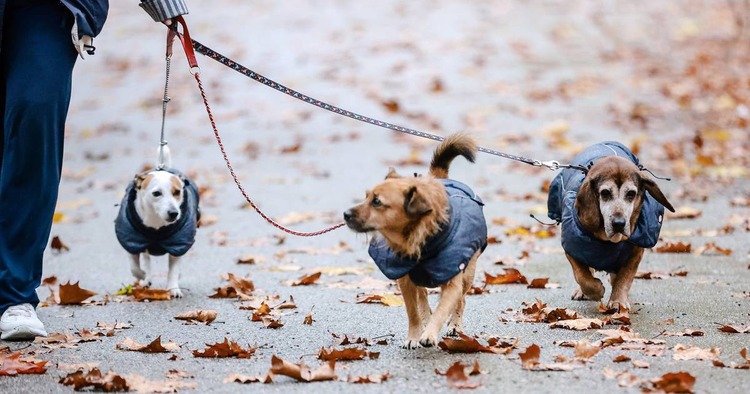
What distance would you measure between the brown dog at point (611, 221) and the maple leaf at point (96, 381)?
8.91 feet

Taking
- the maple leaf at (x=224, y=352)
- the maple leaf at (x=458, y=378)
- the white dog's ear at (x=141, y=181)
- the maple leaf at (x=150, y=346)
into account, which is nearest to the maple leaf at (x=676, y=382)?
the maple leaf at (x=458, y=378)

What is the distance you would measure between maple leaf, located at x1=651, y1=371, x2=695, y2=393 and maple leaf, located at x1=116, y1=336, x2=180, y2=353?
7.81ft

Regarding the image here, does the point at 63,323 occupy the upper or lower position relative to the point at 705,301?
lower

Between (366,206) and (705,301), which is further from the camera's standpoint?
(705,301)

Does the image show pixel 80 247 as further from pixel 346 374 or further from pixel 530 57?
pixel 530 57

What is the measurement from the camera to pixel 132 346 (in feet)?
15.7

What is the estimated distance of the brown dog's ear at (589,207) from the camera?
5340 millimetres

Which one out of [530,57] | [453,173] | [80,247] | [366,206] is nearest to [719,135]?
[453,173]

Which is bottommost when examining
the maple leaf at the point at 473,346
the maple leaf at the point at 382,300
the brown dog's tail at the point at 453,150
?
the maple leaf at the point at 473,346

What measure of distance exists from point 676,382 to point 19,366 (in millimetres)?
2922

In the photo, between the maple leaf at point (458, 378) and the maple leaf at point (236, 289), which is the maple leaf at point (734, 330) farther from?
the maple leaf at point (236, 289)

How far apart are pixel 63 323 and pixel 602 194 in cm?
319

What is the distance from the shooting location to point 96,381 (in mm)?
4074

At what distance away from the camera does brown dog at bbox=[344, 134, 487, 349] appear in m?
4.60
